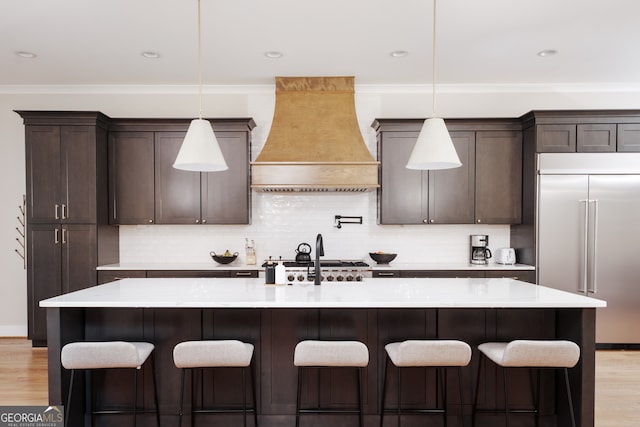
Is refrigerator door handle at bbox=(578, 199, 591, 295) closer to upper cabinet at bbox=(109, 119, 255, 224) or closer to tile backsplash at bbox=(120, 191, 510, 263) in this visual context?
tile backsplash at bbox=(120, 191, 510, 263)

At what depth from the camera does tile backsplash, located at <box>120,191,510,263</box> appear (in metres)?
5.06

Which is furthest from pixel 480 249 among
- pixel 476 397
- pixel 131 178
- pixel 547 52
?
pixel 131 178

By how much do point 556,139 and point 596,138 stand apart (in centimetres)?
45

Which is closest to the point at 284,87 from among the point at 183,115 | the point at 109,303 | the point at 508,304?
the point at 183,115

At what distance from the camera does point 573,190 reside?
4383mm

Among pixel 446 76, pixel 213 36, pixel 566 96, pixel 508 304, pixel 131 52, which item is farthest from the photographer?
pixel 566 96

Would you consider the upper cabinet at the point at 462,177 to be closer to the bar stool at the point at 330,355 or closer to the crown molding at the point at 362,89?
the crown molding at the point at 362,89

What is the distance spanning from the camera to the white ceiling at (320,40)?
3.17m

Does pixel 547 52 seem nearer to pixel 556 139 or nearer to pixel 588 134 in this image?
pixel 556 139

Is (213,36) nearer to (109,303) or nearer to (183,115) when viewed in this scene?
(183,115)

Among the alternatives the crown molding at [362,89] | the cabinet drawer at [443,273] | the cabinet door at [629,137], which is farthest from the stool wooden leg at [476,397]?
the crown molding at [362,89]

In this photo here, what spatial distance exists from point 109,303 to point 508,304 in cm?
236

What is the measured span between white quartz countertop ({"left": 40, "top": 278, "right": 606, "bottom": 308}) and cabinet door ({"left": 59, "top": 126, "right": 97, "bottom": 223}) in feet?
6.19

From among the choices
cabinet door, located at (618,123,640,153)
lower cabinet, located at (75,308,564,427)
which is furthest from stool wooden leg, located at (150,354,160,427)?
cabinet door, located at (618,123,640,153)
